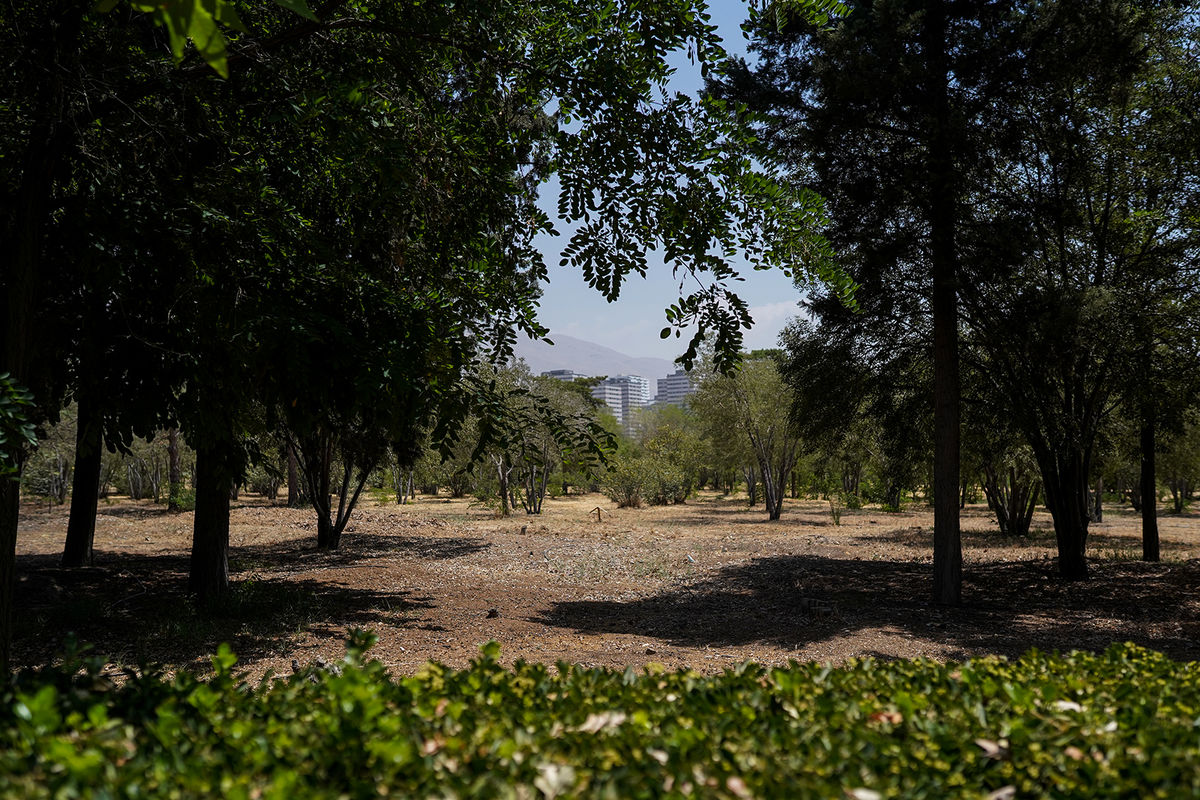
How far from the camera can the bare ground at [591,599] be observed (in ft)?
24.6

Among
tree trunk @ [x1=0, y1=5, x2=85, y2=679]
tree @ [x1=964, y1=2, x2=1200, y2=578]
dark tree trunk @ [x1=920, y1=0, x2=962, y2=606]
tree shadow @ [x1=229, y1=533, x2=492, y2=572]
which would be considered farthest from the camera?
tree shadow @ [x1=229, y1=533, x2=492, y2=572]

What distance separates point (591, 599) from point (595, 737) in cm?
979

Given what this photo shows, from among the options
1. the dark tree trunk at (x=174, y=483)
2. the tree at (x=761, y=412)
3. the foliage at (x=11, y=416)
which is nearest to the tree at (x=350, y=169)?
the foliage at (x=11, y=416)

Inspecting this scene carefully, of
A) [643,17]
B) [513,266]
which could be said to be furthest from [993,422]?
[643,17]

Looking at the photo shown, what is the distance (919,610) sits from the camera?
10.3 meters

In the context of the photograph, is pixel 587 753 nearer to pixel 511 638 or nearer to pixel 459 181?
pixel 459 181

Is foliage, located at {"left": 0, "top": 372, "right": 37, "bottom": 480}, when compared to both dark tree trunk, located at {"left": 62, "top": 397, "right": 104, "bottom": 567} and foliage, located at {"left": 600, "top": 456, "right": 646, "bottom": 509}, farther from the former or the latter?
foliage, located at {"left": 600, "top": 456, "right": 646, "bottom": 509}

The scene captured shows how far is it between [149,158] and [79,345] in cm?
183

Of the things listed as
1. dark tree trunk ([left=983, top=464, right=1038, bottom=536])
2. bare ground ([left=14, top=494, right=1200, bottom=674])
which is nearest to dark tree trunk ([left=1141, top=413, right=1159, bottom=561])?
bare ground ([left=14, top=494, right=1200, bottom=674])

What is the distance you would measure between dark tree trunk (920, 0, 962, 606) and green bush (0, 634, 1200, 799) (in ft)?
28.3

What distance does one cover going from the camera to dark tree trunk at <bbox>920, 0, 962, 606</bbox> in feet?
33.5

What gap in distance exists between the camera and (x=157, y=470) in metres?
36.7

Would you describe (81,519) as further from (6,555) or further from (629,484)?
(629,484)

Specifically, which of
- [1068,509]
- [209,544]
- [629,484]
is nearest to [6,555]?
[209,544]
